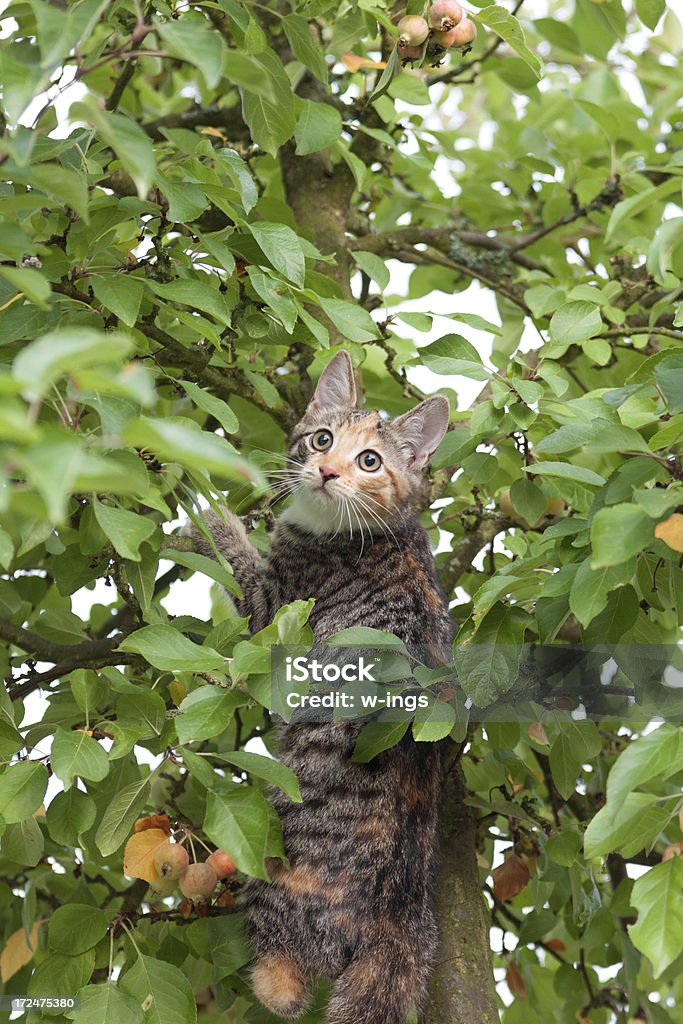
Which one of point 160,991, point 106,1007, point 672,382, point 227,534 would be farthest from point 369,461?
point 106,1007

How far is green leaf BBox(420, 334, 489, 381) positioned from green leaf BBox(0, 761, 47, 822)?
161 cm

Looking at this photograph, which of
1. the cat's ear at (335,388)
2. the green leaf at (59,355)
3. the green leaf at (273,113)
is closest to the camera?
the green leaf at (59,355)

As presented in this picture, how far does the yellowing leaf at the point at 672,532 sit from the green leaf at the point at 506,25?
1.50 meters

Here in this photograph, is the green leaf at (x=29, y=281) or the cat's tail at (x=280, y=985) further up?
the green leaf at (x=29, y=281)

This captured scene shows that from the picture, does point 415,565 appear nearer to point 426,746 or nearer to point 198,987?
point 426,746

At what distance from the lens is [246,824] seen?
260 cm

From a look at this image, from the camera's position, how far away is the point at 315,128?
12.0ft

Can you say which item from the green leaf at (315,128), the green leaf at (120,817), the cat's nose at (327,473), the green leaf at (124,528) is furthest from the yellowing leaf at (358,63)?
the green leaf at (120,817)

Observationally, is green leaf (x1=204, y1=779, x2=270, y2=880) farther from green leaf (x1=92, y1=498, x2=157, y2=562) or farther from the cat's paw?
the cat's paw

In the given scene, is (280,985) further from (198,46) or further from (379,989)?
(198,46)

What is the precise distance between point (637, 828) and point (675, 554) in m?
0.72

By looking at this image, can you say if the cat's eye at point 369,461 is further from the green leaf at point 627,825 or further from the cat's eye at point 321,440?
the green leaf at point 627,825

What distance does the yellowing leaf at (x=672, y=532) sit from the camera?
2.36 meters

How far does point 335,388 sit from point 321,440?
0.21m
